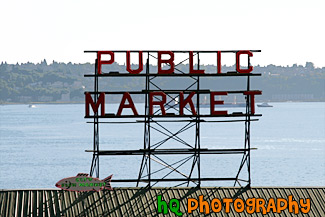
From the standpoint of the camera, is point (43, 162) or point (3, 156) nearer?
point (43, 162)

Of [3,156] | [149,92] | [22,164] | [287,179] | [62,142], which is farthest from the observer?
[62,142]

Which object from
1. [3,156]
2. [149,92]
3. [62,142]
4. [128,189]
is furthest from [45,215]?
[62,142]

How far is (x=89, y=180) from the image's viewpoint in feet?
156

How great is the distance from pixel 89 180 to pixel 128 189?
2.94 m

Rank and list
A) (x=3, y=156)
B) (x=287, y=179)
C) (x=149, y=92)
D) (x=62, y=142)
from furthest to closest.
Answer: (x=62, y=142) → (x=3, y=156) → (x=287, y=179) → (x=149, y=92)

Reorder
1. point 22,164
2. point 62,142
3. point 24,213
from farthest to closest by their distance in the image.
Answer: point 62,142 → point 22,164 → point 24,213

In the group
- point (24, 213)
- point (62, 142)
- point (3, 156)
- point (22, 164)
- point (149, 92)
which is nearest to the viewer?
point (24, 213)

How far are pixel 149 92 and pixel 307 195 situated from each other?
11.9 m

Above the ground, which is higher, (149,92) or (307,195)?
(149,92)

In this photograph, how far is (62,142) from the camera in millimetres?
192000

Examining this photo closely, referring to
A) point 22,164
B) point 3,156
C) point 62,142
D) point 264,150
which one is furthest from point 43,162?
point 264,150

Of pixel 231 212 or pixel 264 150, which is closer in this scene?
pixel 231 212

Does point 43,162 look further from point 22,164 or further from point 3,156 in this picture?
point 3,156

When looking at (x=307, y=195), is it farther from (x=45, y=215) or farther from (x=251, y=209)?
(x=45, y=215)
